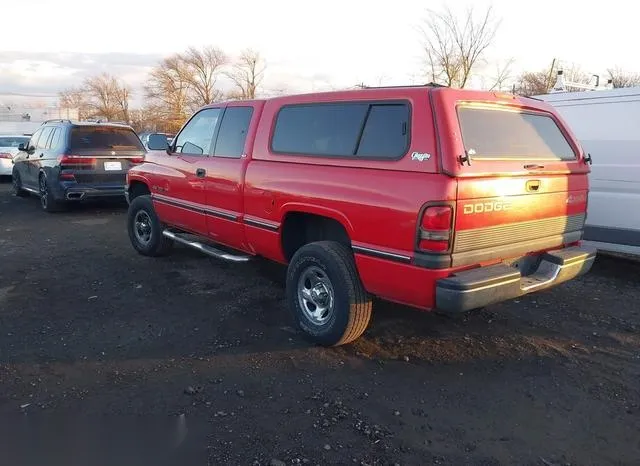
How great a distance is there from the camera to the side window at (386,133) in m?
3.53

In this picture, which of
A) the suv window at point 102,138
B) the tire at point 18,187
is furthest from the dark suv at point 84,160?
the tire at point 18,187

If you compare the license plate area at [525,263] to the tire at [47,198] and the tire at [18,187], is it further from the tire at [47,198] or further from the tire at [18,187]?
the tire at [18,187]

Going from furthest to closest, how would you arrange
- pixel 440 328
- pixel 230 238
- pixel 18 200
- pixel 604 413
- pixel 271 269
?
1. pixel 18 200
2. pixel 271 269
3. pixel 230 238
4. pixel 440 328
5. pixel 604 413

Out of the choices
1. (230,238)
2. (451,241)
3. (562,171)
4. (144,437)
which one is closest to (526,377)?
(451,241)

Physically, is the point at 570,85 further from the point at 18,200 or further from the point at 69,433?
the point at 18,200

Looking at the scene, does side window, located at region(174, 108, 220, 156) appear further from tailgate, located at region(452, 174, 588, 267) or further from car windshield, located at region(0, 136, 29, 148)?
car windshield, located at region(0, 136, 29, 148)

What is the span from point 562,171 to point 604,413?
1.79 m

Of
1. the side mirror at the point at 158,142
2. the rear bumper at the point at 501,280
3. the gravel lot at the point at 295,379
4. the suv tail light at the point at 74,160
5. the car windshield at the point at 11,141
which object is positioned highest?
the side mirror at the point at 158,142

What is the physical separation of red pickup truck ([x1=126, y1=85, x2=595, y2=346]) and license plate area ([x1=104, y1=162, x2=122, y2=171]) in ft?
17.4

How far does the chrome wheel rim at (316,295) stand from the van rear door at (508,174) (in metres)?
1.10

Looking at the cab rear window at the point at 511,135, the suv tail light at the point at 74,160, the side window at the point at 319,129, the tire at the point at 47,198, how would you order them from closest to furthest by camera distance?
the cab rear window at the point at 511,135 → the side window at the point at 319,129 → the suv tail light at the point at 74,160 → the tire at the point at 47,198

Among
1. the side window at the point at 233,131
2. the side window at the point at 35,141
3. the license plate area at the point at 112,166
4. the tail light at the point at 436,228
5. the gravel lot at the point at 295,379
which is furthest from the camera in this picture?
the side window at the point at 35,141

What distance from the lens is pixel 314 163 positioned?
4059 millimetres

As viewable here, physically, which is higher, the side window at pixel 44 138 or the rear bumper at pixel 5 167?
the side window at pixel 44 138
